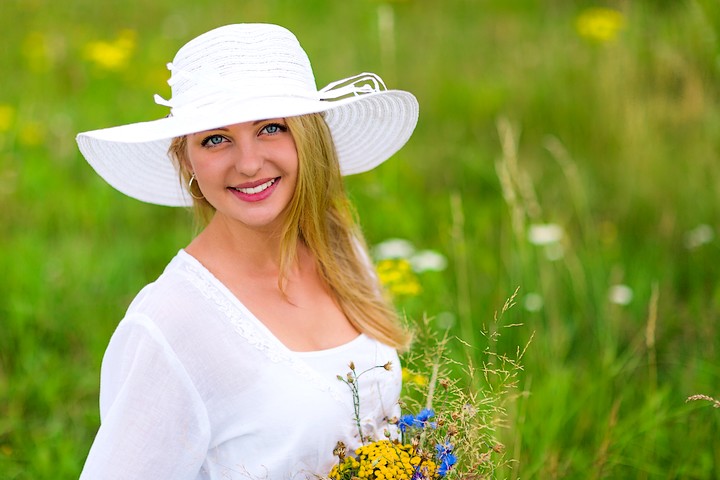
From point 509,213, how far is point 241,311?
250cm

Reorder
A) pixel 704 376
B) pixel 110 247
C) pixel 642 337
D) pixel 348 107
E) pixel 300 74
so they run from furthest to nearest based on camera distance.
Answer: pixel 110 247 → pixel 642 337 → pixel 704 376 → pixel 348 107 → pixel 300 74

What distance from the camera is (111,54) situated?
554 centimetres

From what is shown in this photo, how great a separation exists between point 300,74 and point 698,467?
171cm

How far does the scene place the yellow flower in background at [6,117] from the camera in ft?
15.6

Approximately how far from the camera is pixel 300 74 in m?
1.94

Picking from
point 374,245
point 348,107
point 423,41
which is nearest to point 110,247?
point 374,245

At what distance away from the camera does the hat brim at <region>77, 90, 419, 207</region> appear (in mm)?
1798

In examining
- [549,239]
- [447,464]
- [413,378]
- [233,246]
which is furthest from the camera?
[549,239]

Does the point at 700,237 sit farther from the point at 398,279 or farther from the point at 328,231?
the point at 328,231

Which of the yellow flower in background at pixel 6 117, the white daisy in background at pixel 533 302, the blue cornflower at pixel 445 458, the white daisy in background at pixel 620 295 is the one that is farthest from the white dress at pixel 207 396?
the yellow flower in background at pixel 6 117

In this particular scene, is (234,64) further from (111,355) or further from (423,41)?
(423,41)

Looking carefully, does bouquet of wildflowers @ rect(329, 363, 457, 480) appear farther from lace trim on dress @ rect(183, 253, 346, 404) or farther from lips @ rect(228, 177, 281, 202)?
lips @ rect(228, 177, 281, 202)

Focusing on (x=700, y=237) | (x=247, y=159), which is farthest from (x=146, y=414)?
(x=700, y=237)

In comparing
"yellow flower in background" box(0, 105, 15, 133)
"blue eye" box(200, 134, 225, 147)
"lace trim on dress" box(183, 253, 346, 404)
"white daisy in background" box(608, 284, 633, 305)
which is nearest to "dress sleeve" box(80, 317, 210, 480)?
"lace trim on dress" box(183, 253, 346, 404)
